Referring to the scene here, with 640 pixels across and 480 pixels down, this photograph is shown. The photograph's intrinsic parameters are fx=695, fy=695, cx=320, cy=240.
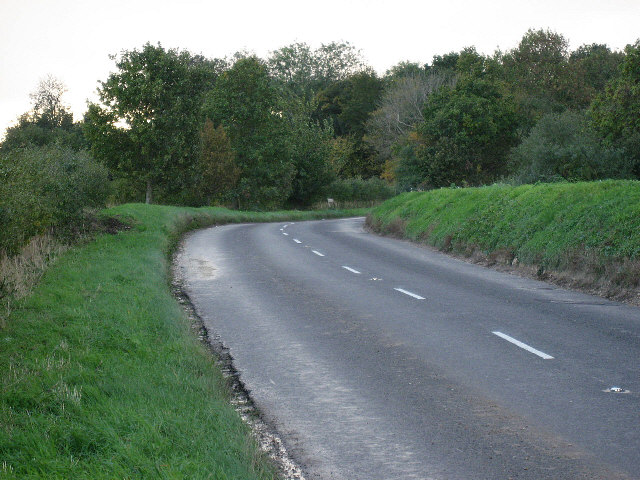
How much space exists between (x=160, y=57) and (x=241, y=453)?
4962 cm

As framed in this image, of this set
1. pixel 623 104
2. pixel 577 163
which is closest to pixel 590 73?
pixel 623 104

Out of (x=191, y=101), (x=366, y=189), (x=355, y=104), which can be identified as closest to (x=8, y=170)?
(x=191, y=101)

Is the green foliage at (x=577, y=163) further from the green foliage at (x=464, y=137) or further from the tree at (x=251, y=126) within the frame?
the tree at (x=251, y=126)

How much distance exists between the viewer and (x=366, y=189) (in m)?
78.0

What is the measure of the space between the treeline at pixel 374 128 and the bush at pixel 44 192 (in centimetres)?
298

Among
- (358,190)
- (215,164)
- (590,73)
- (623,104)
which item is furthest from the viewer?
(358,190)

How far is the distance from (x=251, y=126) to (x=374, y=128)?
Result: 18.9m

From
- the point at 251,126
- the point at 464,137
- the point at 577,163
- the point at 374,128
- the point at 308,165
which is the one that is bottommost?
Result: the point at 577,163

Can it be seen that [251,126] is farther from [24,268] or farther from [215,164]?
[24,268]

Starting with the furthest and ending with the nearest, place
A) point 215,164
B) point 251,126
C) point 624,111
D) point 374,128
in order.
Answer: point 374,128, point 251,126, point 215,164, point 624,111

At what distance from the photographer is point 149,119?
50.3 m

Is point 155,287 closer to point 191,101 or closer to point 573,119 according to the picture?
point 573,119

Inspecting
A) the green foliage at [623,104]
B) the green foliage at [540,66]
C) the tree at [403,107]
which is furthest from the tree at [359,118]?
the green foliage at [623,104]

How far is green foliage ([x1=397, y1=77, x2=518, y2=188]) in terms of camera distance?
47.0m
